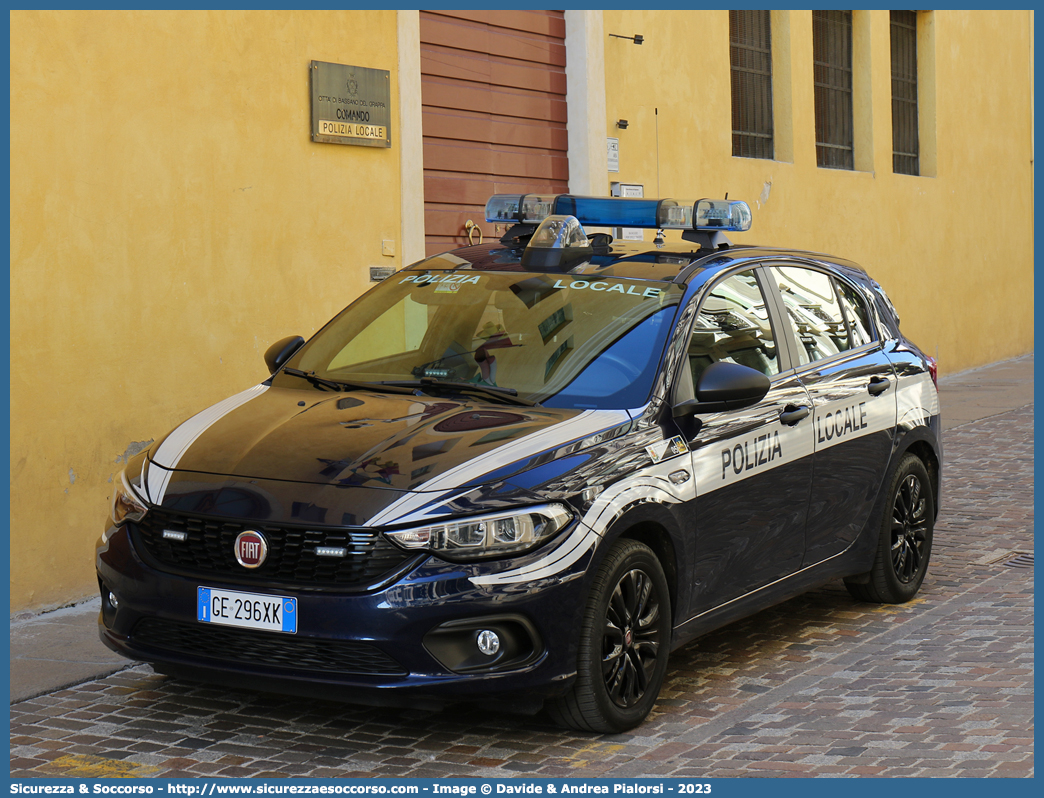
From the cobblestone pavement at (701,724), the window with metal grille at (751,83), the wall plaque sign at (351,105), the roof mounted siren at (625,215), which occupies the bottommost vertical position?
the cobblestone pavement at (701,724)

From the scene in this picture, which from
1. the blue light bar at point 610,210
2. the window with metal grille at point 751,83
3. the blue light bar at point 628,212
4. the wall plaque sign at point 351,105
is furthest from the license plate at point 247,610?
the window with metal grille at point 751,83

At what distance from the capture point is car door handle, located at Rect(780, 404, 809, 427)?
578cm

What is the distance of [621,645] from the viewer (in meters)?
4.84

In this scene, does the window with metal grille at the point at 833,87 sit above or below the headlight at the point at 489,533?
above

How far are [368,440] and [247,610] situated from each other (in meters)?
0.71

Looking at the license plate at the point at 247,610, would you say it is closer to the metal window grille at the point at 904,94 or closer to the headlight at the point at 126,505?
the headlight at the point at 126,505

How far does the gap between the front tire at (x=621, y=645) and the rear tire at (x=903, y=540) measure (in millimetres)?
2066

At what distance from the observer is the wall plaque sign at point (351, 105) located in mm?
8742

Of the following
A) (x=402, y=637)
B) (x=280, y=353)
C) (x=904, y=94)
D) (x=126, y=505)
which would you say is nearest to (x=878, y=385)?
(x=280, y=353)

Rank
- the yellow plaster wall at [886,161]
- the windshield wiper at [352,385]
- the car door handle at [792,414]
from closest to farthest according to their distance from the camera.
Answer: the windshield wiper at [352,385], the car door handle at [792,414], the yellow plaster wall at [886,161]

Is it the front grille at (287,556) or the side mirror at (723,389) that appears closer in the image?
the front grille at (287,556)

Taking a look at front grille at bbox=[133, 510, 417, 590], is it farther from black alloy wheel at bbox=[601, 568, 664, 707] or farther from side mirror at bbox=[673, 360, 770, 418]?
side mirror at bbox=[673, 360, 770, 418]

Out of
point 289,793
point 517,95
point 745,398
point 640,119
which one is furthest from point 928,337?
point 289,793

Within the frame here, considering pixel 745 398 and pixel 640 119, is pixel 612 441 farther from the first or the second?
pixel 640 119
